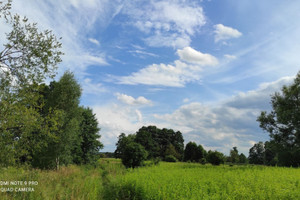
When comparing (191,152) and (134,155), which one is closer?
(134,155)

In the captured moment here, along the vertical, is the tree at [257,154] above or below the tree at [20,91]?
below

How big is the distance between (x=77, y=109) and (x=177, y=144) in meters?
48.8

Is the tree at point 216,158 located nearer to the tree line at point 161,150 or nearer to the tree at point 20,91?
the tree line at point 161,150

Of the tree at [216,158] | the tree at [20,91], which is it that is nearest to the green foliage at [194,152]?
the tree at [216,158]

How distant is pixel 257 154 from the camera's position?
6662cm

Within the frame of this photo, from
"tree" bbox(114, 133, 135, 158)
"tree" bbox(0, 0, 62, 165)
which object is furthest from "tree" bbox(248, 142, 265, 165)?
"tree" bbox(0, 0, 62, 165)

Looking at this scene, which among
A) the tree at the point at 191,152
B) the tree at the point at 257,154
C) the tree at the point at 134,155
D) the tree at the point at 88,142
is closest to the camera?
the tree at the point at 134,155

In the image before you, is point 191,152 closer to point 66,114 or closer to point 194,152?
point 194,152

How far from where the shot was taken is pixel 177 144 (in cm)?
6681

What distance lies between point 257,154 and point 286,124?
44.9 m

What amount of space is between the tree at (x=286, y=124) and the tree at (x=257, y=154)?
40223 mm

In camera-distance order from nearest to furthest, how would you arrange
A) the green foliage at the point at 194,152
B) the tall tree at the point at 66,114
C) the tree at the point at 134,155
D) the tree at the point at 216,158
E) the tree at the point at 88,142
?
the tall tree at the point at 66,114, the tree at the point at 134,155, the tree at the point at 88,142, the tree at the point at 216,158, the green foliage at the point at 194,152

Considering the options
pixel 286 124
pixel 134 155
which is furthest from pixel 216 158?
pixel 134 155

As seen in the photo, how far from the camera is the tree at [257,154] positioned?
64.9 metres
